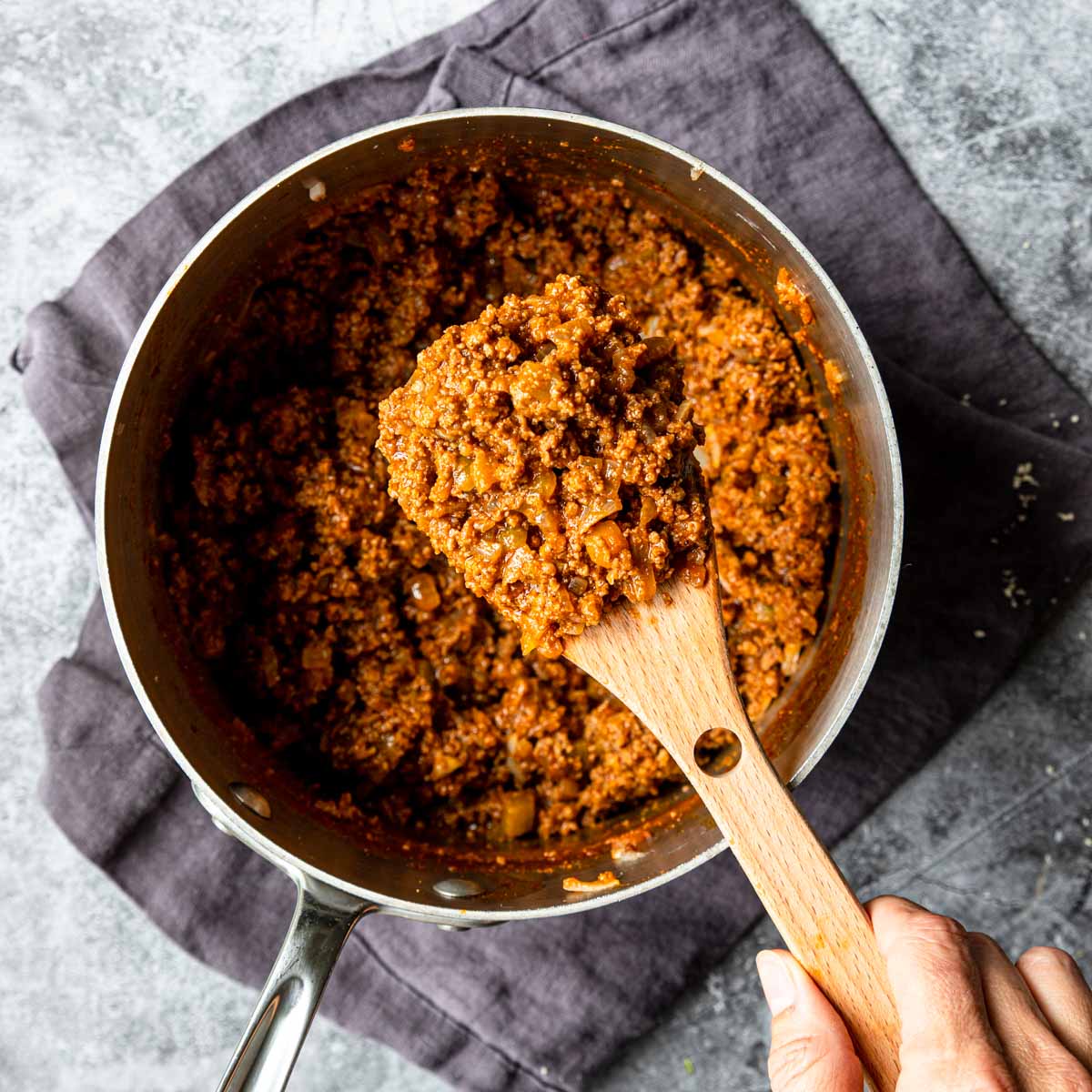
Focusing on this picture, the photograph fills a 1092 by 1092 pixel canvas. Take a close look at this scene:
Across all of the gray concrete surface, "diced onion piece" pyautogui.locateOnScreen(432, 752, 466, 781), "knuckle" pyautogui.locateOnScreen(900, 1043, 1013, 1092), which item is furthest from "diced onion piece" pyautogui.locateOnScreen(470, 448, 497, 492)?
the gray concrete surface

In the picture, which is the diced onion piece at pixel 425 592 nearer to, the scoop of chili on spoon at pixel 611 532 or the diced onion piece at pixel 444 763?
the diced onion piece at pixel 444 763

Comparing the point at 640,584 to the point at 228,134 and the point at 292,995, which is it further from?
the point at 228,134

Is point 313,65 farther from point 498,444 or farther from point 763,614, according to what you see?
point 763,614

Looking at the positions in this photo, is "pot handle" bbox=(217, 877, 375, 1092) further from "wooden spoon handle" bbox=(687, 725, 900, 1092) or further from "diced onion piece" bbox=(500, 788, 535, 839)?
"wooden spoon handle" bbox=(687, 725, 900, 1092)

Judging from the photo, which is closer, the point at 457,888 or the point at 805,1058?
the point at 805,1058

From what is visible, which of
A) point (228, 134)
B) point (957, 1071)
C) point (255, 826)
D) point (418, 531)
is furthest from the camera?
point (228, 134)

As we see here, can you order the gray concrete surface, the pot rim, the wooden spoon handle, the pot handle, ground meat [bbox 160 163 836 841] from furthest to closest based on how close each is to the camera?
the gray concrete surface → ground meat [bbox 160 163 836 841] → the pot rim → the pot handle → the wooden spoon handle

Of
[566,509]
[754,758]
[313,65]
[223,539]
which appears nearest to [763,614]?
[754,758]

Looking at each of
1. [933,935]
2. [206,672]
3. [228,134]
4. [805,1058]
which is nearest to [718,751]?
[933,935]
